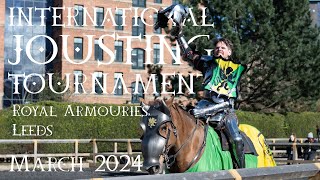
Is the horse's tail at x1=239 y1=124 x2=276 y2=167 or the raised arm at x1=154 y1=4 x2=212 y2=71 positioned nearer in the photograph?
the raised arm at x1=154 y1=4 x2=212 y2=71

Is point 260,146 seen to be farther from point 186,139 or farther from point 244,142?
point 186,139

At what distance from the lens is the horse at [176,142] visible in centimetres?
618

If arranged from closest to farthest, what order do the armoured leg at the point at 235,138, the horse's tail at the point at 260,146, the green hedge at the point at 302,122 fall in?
the armoured leg at the point at 235,138, the horse's tail at the point at 260,146, the green hedge at the point at 302,122

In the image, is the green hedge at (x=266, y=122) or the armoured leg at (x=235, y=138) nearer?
the armoured leg at (x=235, y=138)

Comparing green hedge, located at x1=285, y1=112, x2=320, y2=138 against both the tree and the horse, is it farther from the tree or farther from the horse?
the horse

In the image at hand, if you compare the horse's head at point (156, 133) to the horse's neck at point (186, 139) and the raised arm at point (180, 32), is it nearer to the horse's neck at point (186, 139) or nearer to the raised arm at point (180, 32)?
the horse's neck at point (186, 139)

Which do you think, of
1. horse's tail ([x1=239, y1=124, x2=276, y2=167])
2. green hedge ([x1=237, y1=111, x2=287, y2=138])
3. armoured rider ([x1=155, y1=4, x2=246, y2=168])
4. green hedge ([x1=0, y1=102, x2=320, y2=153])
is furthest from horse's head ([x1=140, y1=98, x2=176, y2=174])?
green hedge ([x1=237, y1=111, x2=287, y2=138])

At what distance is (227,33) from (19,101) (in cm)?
2670

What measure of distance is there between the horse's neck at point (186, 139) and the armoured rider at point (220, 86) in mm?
247

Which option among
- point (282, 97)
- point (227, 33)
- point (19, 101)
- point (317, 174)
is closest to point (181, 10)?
point (317, 174)

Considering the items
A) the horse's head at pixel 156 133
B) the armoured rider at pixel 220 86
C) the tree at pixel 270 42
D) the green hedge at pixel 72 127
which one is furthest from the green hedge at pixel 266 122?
the horse's head at pixel 156 133

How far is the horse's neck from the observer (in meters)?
6.62

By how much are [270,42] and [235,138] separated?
25.9 meters

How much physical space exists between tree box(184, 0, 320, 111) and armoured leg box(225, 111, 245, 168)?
23.9 metres
